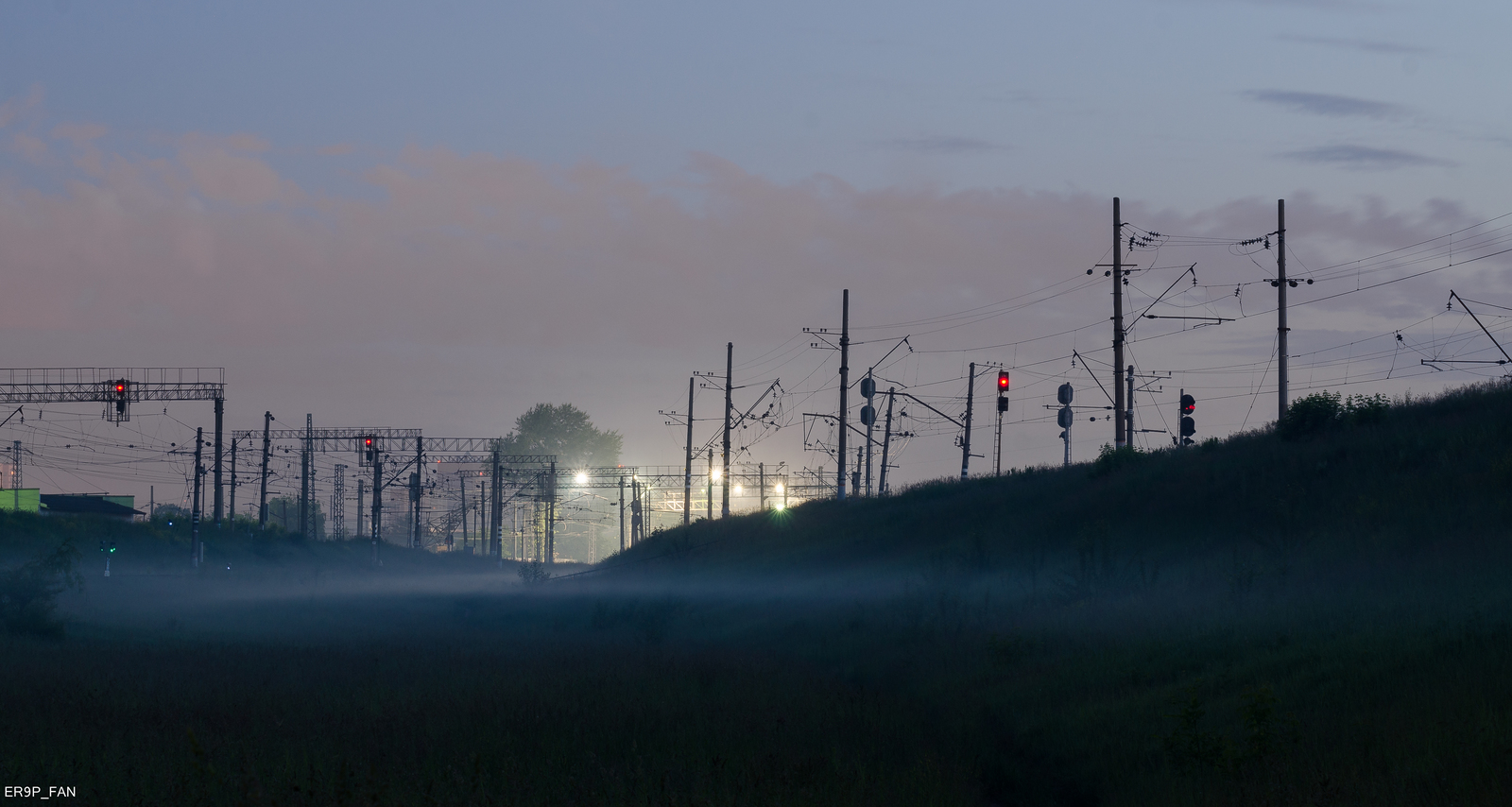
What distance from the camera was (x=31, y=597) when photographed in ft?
103

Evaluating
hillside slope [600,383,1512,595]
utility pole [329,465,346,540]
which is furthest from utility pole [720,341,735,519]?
utility pole [329,465,346,540]

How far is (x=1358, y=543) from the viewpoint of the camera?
70.7 ft

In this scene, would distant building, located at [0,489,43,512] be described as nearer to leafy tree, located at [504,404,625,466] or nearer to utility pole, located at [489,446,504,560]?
utility pole, located at [489,446,504,560]

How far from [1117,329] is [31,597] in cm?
3694

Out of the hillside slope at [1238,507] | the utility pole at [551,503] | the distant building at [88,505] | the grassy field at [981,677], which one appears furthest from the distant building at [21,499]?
the hillside slope at [1238,507]

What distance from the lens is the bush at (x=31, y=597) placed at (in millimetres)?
29938

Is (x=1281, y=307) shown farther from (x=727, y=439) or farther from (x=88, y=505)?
(x=88, y=505)

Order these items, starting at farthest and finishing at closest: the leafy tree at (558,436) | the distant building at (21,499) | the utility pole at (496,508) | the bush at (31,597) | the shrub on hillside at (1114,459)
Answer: the leafy tree at (558,436) < the utility pole at (496,508) < the distant building at (21,499) < the shrub on hillside at (1114,459) < the bush at (31,597)

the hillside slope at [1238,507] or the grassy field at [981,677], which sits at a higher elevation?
the hillside slope at [1238,507]

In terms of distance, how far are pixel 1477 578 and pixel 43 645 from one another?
29730mm

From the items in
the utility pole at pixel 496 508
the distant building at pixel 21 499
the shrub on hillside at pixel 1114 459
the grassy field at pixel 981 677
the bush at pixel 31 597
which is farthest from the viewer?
the utility pole at pixel 496 508

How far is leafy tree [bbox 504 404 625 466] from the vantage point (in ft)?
574

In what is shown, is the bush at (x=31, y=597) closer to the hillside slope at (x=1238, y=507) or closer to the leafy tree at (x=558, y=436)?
the hillside slope at (x=1238, y=507)

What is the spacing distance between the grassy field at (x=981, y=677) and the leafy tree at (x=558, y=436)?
446 feet
